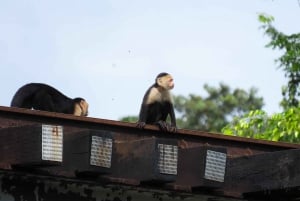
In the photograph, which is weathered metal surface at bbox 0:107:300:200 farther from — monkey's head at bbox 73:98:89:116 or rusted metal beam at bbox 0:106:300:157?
monkey's head at bbox 73:98:89:116

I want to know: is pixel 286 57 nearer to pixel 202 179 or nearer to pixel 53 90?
pixel 53 90

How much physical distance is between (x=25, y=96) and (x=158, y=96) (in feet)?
4.99

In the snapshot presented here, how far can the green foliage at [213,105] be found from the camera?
148 ft

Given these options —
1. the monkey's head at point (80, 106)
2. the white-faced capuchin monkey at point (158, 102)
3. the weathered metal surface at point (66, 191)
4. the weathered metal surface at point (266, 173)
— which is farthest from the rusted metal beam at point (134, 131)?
the monkey's head at point (80, 106)

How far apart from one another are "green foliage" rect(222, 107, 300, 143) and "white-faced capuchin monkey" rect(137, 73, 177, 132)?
378 cm

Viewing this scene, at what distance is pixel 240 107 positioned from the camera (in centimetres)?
4591

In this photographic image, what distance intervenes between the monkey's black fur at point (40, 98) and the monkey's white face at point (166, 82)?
1.36 meters

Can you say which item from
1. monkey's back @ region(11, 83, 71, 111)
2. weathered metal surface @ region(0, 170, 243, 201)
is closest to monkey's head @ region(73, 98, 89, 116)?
monkey's back @ region(11, 83, 71, 111)

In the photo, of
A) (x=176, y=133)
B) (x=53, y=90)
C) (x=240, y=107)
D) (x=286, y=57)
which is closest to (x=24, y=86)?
(x=53, y=90)

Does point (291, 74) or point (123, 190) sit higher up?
point (291, 74)

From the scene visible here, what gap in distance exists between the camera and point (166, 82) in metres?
9.67

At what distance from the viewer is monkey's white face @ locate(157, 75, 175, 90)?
9.58 metres

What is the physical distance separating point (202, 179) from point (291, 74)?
11.9 meters

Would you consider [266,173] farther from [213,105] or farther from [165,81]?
[213,105]
